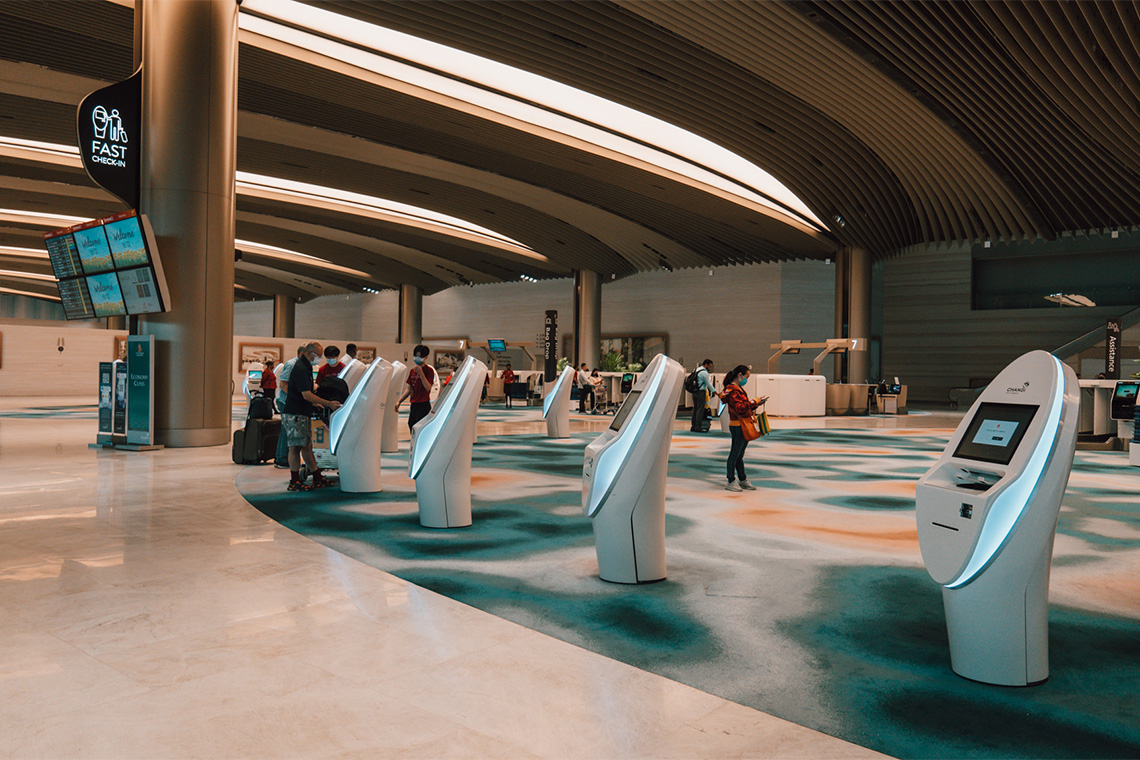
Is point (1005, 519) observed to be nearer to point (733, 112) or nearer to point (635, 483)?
point (635, 483)

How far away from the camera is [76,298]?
11.3 meters

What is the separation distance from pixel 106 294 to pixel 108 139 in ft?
6.94

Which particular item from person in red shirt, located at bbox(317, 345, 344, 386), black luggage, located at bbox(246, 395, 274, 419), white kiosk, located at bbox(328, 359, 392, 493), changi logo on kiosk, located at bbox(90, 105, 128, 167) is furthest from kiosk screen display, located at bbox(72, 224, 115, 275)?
white kiosk, located at bbox(328, 359, 392, 493)

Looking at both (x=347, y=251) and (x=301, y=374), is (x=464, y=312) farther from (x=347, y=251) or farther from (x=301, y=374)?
(x=301, y=374)

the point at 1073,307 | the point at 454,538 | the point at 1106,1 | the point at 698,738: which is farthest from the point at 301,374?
the point at 1073,307

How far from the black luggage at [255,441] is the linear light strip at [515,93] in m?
8.96

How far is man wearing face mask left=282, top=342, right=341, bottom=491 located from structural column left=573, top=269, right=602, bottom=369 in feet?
84.0

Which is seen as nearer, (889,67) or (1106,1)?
(1106,1)

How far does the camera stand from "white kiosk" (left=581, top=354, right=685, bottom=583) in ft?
13.8

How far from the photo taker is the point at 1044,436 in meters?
2.75

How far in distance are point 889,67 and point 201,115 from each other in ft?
36.8

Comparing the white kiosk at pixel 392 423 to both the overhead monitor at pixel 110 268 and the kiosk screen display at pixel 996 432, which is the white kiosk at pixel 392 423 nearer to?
the overhead monitor at pixel 110 268

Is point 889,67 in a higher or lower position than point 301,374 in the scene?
higher

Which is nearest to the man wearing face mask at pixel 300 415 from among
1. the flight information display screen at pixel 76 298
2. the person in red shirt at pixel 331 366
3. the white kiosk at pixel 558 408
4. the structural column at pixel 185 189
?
the person in red shirt at pixel 331 366
